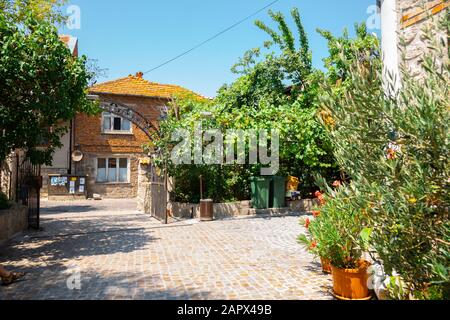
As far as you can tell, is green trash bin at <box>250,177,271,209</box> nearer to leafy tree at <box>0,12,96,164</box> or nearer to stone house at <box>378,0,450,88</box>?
leafy tree at <box>0,12,96,164</box>

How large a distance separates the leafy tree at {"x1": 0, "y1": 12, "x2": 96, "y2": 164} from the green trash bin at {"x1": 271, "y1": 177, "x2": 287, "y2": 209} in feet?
25.6

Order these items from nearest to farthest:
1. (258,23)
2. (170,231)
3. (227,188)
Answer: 1. (170,231)
2. (227,188)
3. (258,23)

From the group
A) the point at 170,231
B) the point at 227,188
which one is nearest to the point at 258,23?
the point at 227,188

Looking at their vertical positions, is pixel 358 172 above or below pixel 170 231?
above

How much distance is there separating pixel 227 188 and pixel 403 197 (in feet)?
33.9

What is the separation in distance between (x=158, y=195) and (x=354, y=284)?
28.2ft

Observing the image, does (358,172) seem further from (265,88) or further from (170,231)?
(265,88)

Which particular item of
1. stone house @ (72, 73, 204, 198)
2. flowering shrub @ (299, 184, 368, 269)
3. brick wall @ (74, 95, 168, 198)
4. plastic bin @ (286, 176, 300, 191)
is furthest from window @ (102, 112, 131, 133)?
flowering shrub @ (299, 184, 368, 269)

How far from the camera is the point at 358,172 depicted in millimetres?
3012

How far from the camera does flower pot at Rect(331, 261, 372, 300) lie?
168 inches

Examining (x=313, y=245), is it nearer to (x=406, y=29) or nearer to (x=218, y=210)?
(x=406, y=29)

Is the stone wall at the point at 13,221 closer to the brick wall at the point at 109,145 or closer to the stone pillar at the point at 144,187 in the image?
the stone pillar at the point at 144,187

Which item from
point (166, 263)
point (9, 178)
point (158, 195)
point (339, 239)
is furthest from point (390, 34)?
point (9, 178)

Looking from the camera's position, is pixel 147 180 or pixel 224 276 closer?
pixel 224 276
